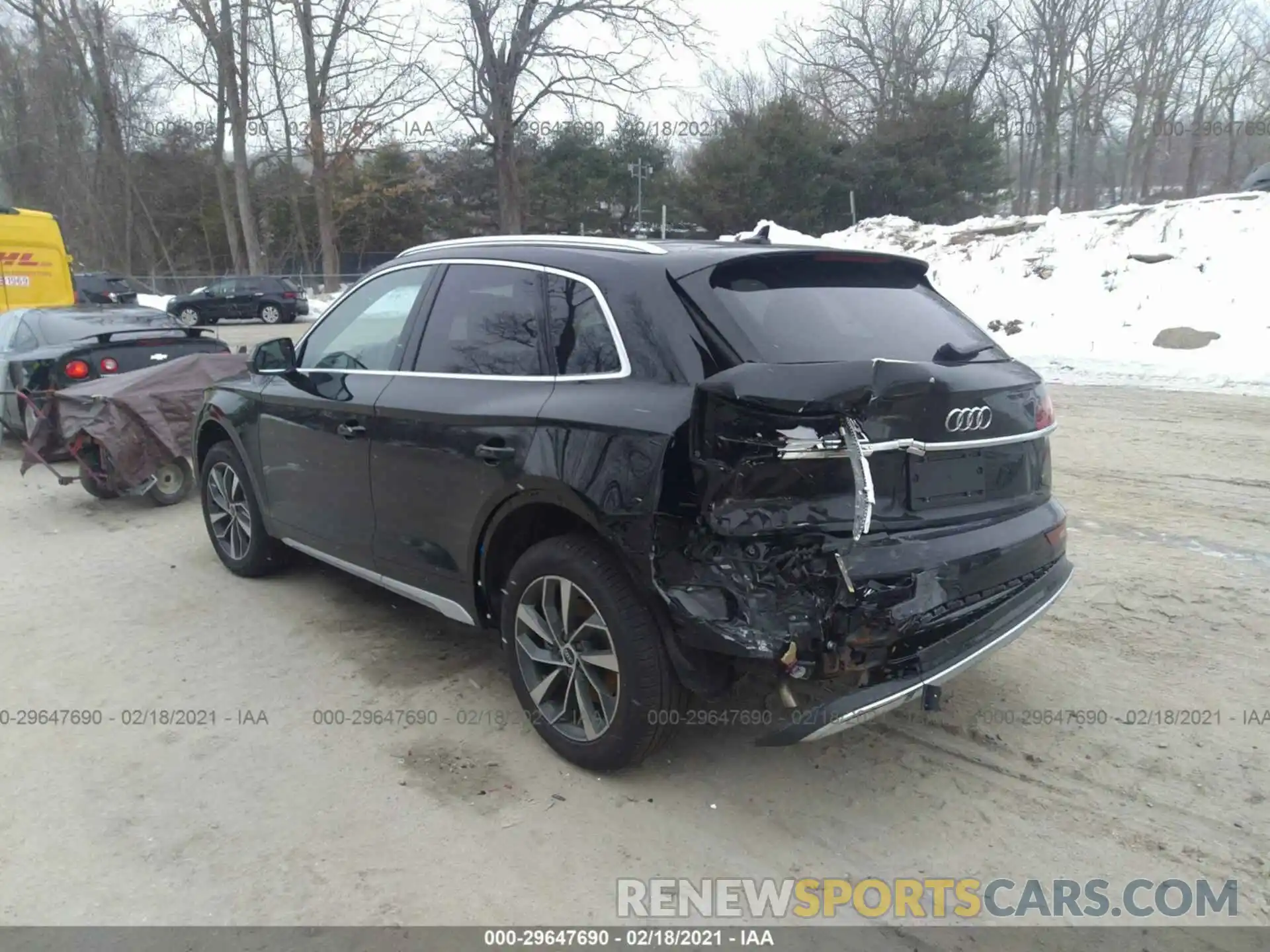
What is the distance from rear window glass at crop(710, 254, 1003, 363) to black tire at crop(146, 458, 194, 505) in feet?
19.0

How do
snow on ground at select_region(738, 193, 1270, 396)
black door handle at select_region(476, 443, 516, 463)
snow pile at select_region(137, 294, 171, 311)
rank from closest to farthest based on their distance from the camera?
black door handle at select_region(476, 443, 516, 463) < snow on ground at select_region(738, 193, 1270, 396) < snow pile at select_region(137, 294, 171, 311)

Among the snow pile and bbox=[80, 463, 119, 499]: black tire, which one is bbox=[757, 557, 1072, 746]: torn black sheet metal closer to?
bbox=[80, 463, 119, 499]: black tire

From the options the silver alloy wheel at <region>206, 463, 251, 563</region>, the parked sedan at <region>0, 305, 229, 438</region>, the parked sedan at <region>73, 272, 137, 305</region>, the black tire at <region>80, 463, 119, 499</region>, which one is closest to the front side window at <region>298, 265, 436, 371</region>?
the silver alloy wheel at <region>206, 463, 251, 563</region>

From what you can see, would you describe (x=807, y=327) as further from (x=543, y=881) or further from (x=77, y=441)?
(x=77, y=441)

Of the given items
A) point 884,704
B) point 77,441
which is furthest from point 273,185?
point 884,704

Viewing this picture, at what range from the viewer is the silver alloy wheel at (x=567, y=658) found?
3.32 meters

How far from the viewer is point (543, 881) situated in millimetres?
2877

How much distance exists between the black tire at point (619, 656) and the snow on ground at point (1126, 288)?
31.5ft

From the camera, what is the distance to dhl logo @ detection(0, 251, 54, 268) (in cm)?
1345

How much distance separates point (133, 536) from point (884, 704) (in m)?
5.93

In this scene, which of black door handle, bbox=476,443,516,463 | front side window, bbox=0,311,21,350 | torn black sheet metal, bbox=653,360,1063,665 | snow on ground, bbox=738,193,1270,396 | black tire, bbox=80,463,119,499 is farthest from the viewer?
snow on ground, bbox=738,193,1270,396

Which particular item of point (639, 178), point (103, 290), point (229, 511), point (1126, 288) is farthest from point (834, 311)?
point (639, 178)

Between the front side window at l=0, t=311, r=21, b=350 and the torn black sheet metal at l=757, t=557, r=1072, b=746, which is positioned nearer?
the torn black sheet metal at l=757, t=557, r=1072, b=746

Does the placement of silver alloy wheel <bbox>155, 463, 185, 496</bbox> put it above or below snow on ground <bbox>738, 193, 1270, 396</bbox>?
below
